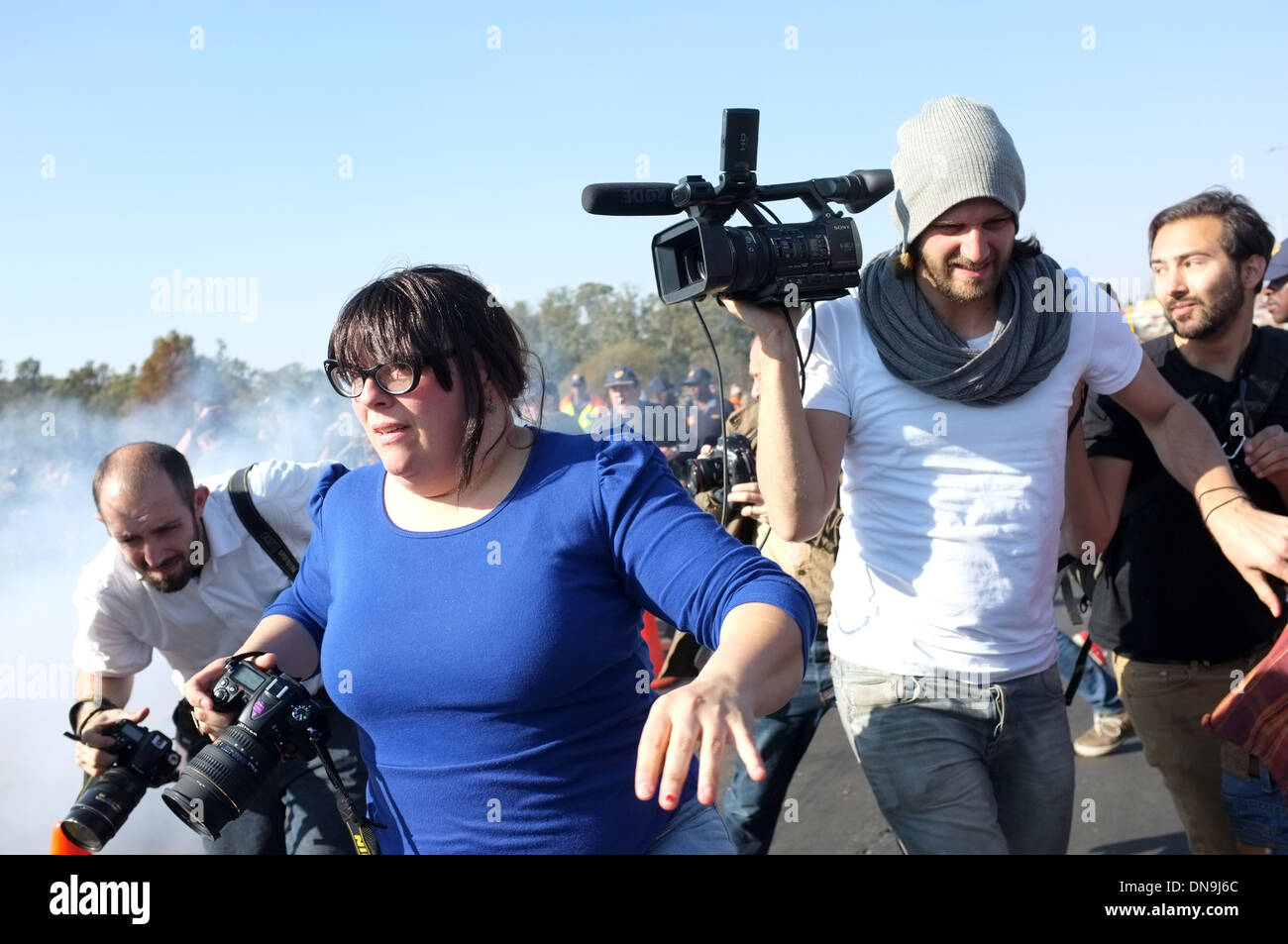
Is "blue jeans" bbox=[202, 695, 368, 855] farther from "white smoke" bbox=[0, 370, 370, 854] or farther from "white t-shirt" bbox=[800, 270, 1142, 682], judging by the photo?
"white t-shirt" bbox=[800, 270, 1142, 682]

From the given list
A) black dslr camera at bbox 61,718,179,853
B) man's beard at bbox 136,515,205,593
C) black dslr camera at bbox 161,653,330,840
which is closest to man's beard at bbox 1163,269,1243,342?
black dslr camera at bbox 161,653,330,840

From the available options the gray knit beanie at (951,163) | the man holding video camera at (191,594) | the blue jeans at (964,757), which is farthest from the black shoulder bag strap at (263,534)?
the gray knit beanie at (951,163)

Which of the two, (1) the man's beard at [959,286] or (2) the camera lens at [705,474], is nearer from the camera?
(1) the man's beard at [959,286]

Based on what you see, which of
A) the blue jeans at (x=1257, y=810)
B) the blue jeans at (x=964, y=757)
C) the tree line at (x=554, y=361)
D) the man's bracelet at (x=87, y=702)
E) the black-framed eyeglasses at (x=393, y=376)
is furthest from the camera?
the tree line at (x=554, y=361)

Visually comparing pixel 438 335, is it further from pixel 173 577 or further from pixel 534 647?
pixel 173 577

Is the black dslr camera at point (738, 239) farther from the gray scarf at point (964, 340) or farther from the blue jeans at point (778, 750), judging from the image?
the blue jeans at point (778, 750)

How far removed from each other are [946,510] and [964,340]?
1.33 feet

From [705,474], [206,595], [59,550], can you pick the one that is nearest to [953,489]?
[705,474]

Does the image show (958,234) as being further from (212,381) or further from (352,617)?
(212,381)

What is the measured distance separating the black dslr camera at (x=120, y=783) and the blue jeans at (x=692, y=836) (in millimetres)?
1795

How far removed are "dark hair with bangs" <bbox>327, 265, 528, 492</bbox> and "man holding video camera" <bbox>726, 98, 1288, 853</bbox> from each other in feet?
2.03

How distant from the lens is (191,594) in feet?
11.6

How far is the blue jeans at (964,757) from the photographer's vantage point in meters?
2.49
